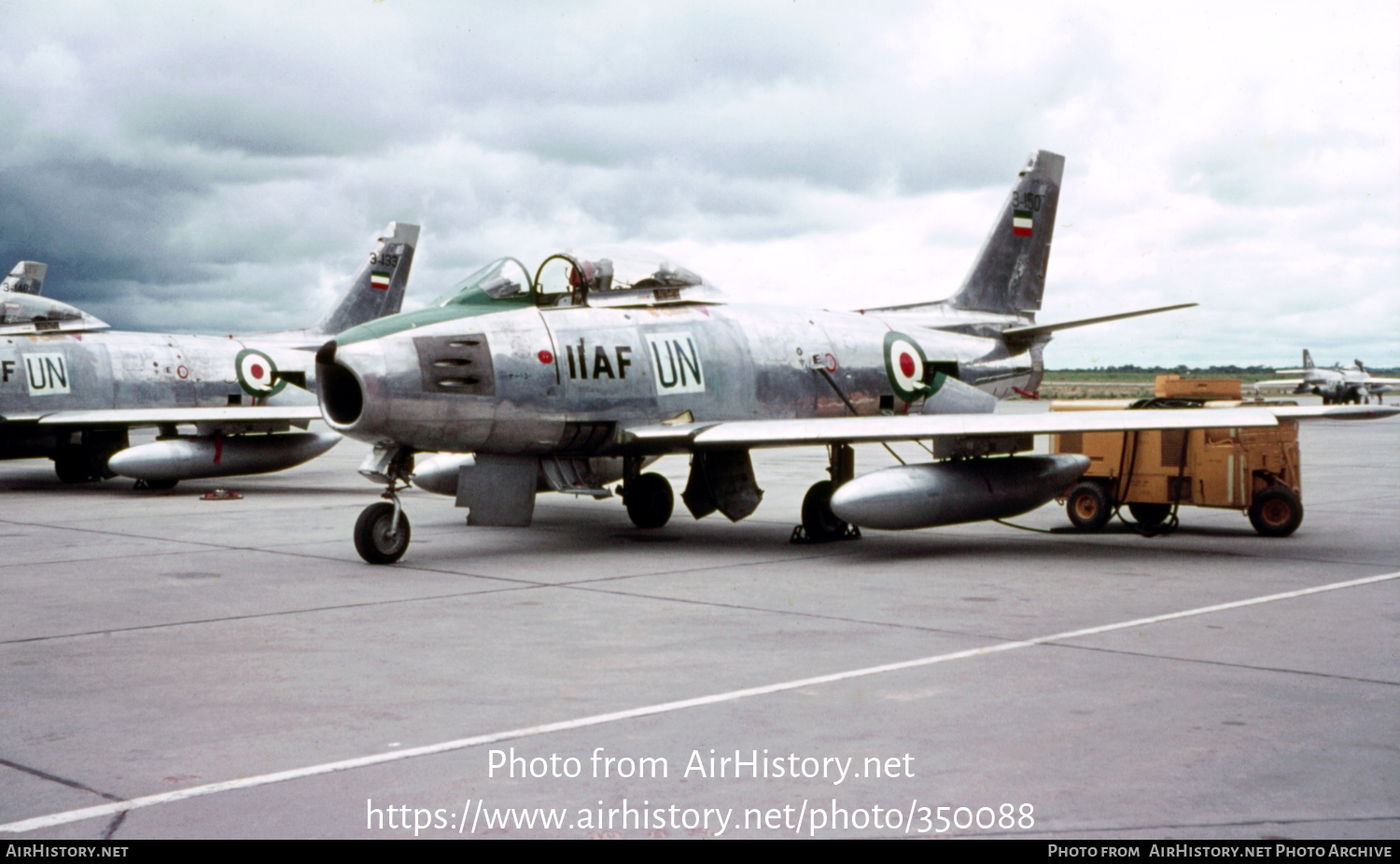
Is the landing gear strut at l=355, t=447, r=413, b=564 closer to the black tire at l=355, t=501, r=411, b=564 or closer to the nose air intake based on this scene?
the black tire at l=355, t=501, r=411, b=564

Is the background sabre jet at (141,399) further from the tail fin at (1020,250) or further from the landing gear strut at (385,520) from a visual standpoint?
the tail fin at (1020,250)

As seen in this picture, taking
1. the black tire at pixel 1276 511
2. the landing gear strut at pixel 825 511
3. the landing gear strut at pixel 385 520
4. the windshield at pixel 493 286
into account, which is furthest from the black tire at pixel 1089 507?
the landing gear strut at pixel 385 520

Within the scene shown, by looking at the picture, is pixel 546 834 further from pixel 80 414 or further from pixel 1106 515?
pixel 80 414

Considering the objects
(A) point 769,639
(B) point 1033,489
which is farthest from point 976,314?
(A) point 769,639

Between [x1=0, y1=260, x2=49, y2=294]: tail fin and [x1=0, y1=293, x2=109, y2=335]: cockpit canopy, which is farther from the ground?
[x1=0, y1=260, x2=49, y2=294]: tail fin

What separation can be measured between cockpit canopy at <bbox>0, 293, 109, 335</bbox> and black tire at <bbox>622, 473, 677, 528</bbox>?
34.2 feet

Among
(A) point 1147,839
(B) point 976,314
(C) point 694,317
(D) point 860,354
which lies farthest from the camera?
(B) point 976,314

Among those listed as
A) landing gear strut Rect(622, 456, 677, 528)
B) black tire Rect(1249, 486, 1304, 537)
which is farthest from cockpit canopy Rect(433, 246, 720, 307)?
black tire Rect(1249, 486, 1304, 537)

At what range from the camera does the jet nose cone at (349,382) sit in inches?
367

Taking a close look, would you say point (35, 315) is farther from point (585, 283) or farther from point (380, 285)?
point (585, 283)

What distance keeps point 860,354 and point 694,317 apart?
82.4 inches

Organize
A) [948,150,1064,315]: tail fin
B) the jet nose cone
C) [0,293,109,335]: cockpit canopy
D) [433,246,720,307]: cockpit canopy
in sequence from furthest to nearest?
[0,293,109,335]: cockpit canopy, [948,150,1064,315]: tail fin, [433,246,720,307]: cockpit canopy, the jet nose cone

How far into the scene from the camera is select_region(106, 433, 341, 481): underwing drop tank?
16.8 m

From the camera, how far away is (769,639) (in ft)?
21.9
